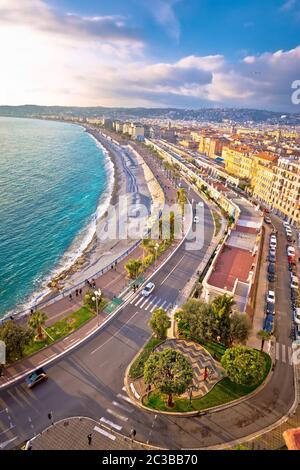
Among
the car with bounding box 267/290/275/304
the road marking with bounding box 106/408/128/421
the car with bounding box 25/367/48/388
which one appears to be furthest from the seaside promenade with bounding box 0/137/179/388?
the car with bounding box 267/290/275/304

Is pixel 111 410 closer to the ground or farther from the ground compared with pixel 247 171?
closer to the ground

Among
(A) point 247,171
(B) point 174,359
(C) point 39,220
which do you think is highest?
(A) point 247,171

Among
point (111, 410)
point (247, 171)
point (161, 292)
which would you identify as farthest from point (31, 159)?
point (111, 410)

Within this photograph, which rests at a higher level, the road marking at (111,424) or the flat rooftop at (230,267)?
the flat rooftop at (230,267)

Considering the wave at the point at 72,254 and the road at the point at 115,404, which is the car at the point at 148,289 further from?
the wave at the point at 72,254

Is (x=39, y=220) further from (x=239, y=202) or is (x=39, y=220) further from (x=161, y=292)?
(x=239, y=202)

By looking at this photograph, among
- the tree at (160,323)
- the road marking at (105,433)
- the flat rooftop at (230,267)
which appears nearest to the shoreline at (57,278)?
the tree at (160,323)

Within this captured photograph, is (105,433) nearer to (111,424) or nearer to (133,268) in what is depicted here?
(111,424)
